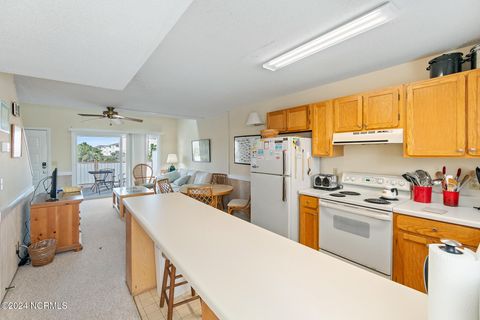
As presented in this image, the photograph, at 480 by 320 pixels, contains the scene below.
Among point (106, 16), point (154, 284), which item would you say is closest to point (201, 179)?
point (154, 284)

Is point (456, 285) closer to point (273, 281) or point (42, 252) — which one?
point (273, 281)

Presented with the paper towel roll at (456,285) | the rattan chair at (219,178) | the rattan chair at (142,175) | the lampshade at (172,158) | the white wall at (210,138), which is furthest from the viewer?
the lampshade at (172,158)

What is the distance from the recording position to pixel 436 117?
1979 millimetres

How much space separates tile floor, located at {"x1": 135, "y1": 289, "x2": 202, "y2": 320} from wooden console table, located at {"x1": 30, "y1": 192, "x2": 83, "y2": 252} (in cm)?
173

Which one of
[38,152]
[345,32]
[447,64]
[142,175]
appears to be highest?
[345,32]

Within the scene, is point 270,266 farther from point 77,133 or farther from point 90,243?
point 77,133

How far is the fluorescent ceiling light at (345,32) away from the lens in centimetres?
144

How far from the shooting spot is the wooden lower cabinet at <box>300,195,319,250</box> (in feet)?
8.77

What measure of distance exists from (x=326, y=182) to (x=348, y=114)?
0.91m

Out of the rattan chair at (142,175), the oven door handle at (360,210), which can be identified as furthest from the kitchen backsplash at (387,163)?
the rattan chair at (142,175)

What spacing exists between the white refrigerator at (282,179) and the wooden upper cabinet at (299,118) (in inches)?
9.0

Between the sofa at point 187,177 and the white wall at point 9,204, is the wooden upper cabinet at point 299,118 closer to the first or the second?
the sofa at point 187,177

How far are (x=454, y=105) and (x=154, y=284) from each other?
328 centimetres
